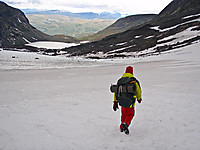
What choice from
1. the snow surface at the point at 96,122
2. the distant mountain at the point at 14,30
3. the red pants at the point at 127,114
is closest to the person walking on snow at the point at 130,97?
the red pants at the point at 127,114

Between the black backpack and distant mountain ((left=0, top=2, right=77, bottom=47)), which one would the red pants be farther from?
distant mountain ((left=0, top=2, right=77, bottom=47))

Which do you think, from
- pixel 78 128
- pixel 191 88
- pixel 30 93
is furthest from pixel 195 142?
pixel 30 93

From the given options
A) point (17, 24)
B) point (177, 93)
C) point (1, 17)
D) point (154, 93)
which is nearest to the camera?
point (177, 93)

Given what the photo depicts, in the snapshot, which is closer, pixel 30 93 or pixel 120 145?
pixel 120 145

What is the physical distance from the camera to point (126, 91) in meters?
4.70

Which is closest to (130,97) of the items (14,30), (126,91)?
(126,91)

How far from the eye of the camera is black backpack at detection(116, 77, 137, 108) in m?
4.65

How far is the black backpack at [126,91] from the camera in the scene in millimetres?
4652

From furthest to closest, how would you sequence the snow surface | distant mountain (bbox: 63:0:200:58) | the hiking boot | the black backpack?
distant mountain (bbox: 63:0:200:58), the hiking boot, the black backpack, the snow surface

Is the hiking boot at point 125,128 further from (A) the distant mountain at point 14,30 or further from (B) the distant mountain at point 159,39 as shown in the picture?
(A) the distant mountain at point 14,30

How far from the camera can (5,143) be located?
4.26m

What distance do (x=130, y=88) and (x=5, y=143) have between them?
3.41 metres

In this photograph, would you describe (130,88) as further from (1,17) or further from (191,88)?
(1,17)

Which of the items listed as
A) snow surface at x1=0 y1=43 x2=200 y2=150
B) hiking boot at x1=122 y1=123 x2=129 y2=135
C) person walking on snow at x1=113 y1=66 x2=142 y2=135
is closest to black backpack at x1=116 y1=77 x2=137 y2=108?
person walking on snow at x1=113 y1=66 x2=142 y2=135
